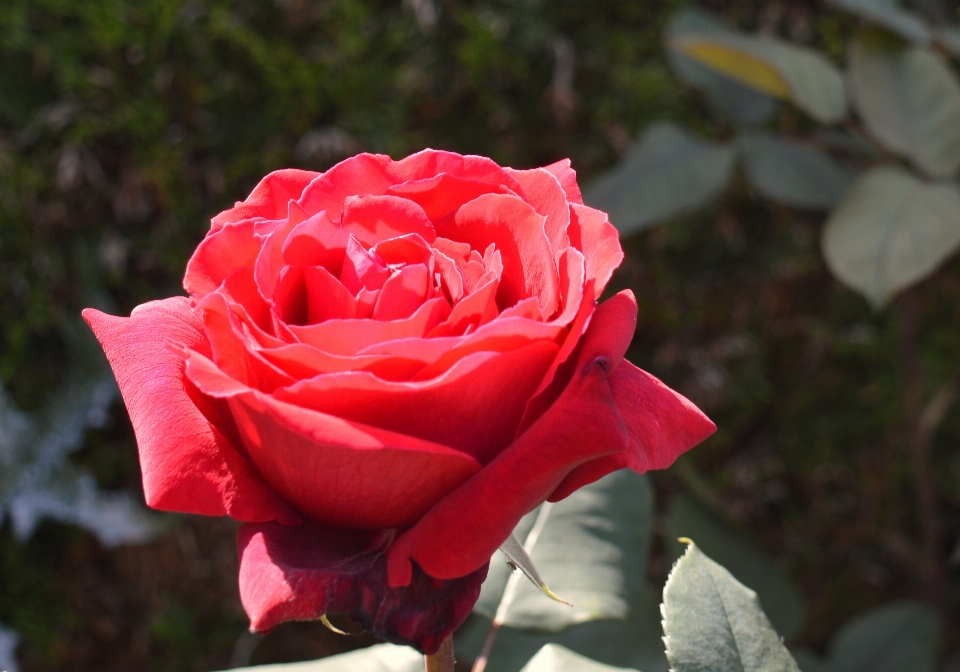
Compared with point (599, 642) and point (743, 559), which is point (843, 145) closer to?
point (743, 559)

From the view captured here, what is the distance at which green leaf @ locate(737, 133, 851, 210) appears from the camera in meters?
0.91

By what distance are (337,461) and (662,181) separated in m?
0.69

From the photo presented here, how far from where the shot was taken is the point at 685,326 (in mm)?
1180

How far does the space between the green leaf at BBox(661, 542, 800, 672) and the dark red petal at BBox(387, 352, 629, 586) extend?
13 cm

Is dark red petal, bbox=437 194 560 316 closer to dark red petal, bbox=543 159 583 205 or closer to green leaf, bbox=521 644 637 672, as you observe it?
dark red petal, bbox=543 159 583 205

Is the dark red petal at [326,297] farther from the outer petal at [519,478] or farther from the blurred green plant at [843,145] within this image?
the blurred green plant at [843,145]

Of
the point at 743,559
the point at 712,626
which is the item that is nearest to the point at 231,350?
the point at 712,626

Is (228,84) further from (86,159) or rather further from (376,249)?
(376,249)

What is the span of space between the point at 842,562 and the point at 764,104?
0.77 m

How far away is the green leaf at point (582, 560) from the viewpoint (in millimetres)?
509

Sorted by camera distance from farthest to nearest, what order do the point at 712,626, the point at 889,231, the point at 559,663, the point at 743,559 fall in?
the point at 743,559 < the point at 889,231 < the point at 559,663 < the point at 712,626

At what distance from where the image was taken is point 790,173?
3.04ft

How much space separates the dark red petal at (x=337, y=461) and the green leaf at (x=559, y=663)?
9.4 inches

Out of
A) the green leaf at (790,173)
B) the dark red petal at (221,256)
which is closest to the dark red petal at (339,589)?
the dark red petal at (221,256)
